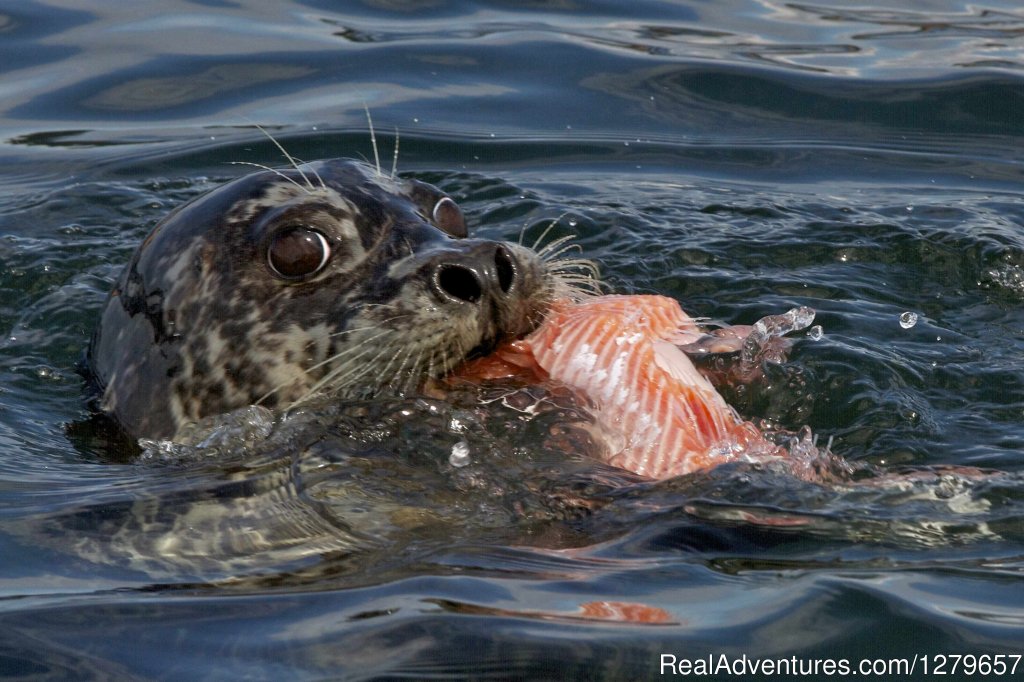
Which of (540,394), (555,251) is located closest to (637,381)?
(540,394)

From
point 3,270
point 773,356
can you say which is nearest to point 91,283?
point 3,270

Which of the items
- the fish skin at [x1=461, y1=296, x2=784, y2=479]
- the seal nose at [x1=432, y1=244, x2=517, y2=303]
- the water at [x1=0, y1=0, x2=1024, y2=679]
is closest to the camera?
the water at [x1=0, y1=0, x2=1024, y2=679]

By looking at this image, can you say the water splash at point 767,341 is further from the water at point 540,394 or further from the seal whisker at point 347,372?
the seal whisker at point 347,372

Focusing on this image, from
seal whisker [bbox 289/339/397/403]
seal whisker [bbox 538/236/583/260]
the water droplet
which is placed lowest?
the water droplet

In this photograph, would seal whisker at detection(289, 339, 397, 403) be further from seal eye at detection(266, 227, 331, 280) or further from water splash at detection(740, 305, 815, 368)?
water splash at detection(740, 305, 815, 368)

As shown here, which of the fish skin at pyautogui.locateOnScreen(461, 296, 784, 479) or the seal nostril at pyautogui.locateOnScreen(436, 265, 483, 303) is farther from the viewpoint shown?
the seal nostril at pyautogui.locateOnScreen(436, 265, 483, 303)

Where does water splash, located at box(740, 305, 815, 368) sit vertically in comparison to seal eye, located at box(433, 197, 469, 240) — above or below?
below

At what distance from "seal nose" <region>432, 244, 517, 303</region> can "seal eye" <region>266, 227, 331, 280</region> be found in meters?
0.40

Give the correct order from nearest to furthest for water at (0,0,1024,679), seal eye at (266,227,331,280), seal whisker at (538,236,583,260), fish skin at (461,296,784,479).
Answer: water at (0,0,1024,679)
fish skin at (461,296,784,479)
seal eye at (266,227,331,280)
seal whisker at (538,236,583,260)

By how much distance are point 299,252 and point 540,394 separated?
851 mm

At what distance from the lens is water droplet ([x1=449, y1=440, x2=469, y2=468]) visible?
4410 mm

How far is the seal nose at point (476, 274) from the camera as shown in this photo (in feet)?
14.4

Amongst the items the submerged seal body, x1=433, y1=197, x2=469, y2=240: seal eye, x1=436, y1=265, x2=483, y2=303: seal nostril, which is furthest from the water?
x1=433, y1=197, x2=469, y2=240: seal eye

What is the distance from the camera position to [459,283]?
4445 mm
